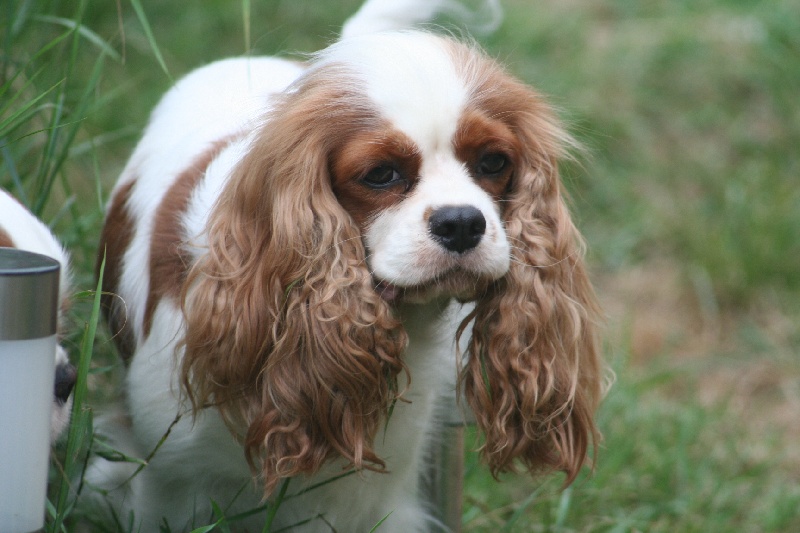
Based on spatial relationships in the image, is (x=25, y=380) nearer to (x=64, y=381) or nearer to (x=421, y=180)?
(x=64, y=381)

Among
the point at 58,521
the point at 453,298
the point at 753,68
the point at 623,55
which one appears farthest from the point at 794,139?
the point at 58,521

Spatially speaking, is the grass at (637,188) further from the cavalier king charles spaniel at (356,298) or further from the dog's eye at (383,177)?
the dog's eye at (383,177)

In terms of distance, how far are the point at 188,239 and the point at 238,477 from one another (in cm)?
57

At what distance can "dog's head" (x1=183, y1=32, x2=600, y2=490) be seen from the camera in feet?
7.18

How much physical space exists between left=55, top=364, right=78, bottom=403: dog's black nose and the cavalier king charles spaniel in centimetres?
23

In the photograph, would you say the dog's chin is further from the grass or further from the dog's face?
the grass

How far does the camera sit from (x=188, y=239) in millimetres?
2543

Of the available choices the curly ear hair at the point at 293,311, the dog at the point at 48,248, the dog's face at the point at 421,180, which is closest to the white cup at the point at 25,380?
the dog at the point at 48,248

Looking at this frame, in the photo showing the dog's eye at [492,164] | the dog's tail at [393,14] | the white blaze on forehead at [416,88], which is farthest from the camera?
the dog's tail at [393,14]

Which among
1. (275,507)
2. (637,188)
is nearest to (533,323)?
(275,507)

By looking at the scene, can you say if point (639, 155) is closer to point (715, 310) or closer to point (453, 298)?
point (715, 310)

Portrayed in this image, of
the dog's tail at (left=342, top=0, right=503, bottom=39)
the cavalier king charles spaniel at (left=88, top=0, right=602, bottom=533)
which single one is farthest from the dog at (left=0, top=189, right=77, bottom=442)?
the dog's tail at (left=342, top=0, right=503, bottom=39)

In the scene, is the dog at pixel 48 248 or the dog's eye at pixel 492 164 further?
the dog's eye at pixel 492 164

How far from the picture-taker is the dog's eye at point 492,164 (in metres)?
2.31
